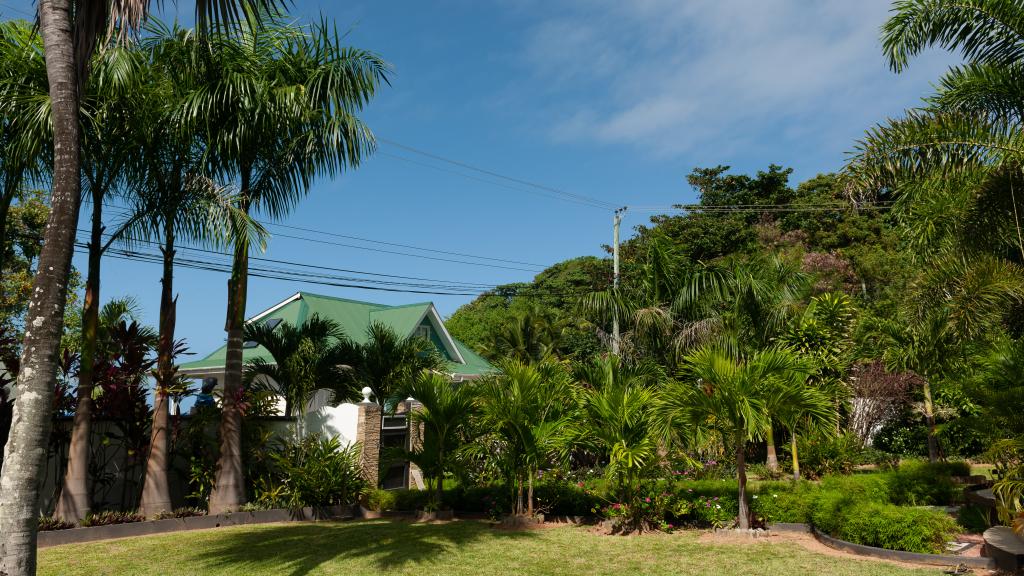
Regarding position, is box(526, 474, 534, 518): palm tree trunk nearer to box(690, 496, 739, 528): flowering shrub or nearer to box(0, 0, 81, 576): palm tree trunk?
box(690, 496, 739, 528): flowering shrub

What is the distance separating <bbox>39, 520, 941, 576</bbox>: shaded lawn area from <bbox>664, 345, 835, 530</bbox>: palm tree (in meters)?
1.73

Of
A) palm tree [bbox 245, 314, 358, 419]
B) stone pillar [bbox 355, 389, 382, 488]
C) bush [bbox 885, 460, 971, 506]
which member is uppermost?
palm tree [bbox 245, 314, 358, 419]

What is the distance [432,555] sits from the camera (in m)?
10.2

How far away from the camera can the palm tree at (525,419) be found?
42.6ft

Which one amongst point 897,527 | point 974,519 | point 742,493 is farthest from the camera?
point 742,493

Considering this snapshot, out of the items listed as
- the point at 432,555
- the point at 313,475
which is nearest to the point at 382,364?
the point at 313,475

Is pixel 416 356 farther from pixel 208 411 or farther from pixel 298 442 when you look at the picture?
pixel 208 411

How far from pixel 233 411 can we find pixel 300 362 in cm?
294

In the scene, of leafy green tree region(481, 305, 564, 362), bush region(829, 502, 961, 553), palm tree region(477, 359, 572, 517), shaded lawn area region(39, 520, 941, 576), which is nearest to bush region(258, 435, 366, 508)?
shaded lawn area region(39, 520, 941, 576)

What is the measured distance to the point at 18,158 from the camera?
11.5m

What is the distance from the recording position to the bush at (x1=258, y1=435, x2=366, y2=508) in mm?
14211

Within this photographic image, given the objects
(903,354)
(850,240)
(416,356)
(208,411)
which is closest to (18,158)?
(208,411)

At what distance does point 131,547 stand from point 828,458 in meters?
15.6

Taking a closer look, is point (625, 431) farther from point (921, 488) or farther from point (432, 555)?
point (921, 488)
